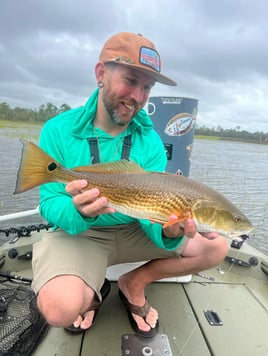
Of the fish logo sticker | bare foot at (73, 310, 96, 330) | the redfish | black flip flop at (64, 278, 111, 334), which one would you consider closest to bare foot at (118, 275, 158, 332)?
black flip flop at (64, 278, 111, 334)

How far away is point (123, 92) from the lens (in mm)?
2492

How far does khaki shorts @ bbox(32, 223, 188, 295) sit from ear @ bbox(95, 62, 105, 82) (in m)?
1.24

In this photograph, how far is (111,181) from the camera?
2109mm

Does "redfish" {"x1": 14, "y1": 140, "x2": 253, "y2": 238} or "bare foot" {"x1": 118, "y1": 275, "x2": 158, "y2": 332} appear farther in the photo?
"bare foot" {"x1": 118, "y1": 275, "x2": 158, "y2": 332}

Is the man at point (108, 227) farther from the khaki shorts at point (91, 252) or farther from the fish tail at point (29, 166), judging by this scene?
the fish tail at point (29, 166)

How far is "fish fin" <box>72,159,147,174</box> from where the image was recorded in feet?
7.06

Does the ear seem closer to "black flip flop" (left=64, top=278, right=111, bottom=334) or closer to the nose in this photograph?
the nose

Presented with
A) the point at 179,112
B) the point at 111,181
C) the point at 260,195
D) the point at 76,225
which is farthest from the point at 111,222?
the point at 260,195

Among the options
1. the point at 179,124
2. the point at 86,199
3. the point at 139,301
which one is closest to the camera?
the point at 86,199

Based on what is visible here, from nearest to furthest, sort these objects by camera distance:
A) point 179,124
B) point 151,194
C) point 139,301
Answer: point 151,194, point 139,301, point 179,124

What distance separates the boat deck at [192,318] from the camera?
239 cm

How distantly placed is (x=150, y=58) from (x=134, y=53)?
0.14 meters

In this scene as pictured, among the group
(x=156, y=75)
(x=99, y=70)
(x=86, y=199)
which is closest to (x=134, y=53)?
(x=156, y=75)

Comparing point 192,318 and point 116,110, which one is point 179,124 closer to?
→ point 116,110
